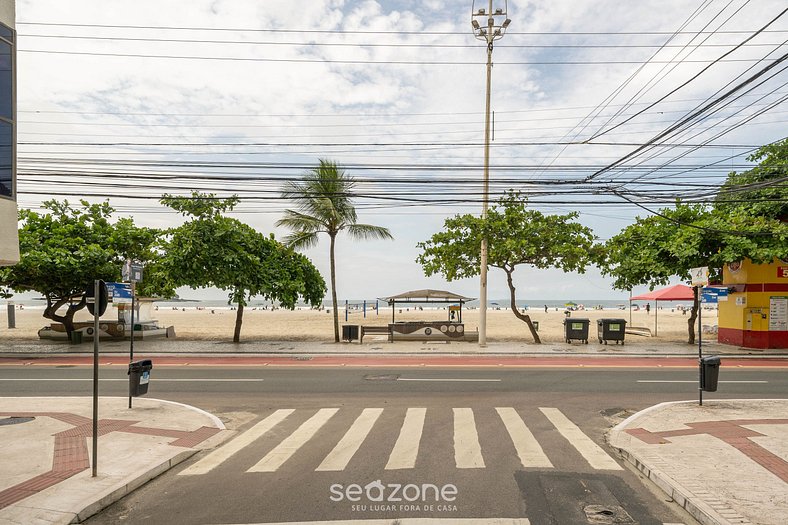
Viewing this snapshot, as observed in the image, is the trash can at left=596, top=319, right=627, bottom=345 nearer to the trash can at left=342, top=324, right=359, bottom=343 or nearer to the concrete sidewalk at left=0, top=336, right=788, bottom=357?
the concrete sidewalk at left=0, top=336, right=788, bottom=357

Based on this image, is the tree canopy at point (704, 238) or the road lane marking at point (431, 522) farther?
the tree canopy at point (704, 238)

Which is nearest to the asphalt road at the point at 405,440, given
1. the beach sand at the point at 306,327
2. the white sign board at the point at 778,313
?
the white sign board at the point at 778,313

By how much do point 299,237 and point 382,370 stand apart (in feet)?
36.1

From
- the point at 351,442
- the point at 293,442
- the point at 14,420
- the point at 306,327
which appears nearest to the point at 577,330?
the point at 351,442

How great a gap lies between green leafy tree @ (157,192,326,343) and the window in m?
15.8

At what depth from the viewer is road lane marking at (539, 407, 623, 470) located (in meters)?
8.09

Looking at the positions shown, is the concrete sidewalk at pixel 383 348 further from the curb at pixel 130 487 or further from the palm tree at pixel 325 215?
the curb at pixel 130 487

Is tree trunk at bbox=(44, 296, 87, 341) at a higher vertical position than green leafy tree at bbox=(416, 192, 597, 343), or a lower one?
lower

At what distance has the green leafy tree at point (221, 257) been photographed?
25.2 meters

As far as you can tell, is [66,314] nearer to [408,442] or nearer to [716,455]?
[408,442]

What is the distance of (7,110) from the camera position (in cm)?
878

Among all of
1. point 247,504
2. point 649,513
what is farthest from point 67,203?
point 649,513

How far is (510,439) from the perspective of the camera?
30.8 ft

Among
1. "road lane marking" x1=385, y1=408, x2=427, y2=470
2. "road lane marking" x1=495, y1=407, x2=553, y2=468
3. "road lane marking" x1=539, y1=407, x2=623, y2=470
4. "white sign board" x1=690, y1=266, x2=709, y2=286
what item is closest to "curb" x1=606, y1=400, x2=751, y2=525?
"road lane marking" x1=539, y1=407, x2=623, y2=470
